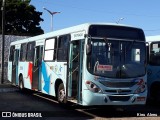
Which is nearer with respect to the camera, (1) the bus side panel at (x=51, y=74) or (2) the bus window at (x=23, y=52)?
(1) the bus side panel at (x=51, y=74)

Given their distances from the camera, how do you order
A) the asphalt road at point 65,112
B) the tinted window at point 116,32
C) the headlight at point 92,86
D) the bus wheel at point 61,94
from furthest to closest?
the bus wheel at point 61,94
the tinted window at point 116,32
the asphalt road at point 65,112
the headlight at point 92,86

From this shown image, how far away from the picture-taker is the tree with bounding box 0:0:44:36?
56075 millimetres

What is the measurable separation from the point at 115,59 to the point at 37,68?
20.6 ft

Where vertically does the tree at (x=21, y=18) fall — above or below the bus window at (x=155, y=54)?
above

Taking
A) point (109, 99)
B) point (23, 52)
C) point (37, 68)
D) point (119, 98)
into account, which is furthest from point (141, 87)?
point (23, 52)

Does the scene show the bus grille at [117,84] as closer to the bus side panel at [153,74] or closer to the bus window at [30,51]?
the bus side panel at [153,74]

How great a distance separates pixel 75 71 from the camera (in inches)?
500

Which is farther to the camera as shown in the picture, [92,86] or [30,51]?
[30,51]

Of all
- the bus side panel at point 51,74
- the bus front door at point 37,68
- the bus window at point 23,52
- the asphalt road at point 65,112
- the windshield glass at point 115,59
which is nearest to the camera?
the windshield glass at point 115,59

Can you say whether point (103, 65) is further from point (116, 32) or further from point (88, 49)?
point (116, 32)

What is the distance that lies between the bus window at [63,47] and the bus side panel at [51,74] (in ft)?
0.87

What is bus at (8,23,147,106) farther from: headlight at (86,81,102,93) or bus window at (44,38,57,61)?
bus window at (44,38,57,61)

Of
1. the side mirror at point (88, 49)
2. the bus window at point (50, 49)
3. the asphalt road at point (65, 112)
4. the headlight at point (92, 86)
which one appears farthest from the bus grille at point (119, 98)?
the bus window at point (50, 49)

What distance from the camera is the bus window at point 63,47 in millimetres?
13602
